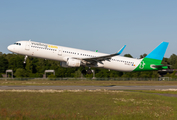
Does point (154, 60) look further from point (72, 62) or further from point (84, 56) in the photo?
point (72, 62)

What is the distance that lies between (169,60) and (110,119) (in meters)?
131

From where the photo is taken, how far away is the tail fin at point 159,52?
4427 cm

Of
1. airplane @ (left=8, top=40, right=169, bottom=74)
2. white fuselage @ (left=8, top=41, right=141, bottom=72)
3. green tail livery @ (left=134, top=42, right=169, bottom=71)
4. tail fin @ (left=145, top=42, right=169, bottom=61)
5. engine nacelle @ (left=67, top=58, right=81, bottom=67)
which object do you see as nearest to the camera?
white fuselage @ (left=8, top=41, right=141, bottom=72)

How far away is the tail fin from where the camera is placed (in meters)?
44.3

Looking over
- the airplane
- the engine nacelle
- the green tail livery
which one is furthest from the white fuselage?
the green tail livery

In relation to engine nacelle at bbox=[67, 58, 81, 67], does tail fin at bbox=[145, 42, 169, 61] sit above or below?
above

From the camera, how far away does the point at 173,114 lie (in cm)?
1705

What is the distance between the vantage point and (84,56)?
38594 millimetres

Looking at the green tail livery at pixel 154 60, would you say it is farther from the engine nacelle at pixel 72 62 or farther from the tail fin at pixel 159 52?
the engine nacelle at pixel 72 62

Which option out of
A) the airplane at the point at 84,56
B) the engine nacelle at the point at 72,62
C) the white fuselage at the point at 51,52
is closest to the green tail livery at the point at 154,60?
the airplane at the point at 84,56

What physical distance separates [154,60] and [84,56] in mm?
14998

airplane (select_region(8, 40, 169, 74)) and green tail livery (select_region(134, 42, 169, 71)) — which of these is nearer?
airplane (select_region(8, 40, 169, 74))

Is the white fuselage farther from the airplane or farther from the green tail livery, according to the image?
the green tail livery

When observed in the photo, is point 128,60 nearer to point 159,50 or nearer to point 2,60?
point 159,50
